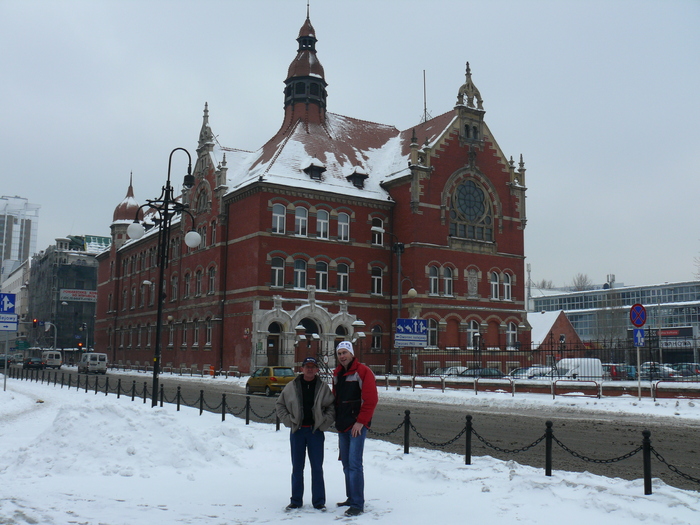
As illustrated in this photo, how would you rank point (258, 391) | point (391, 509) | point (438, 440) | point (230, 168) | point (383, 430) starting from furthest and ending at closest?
point (230, 168), point (258, 391), point (383, 430), point (438, 440), point (391, 509)

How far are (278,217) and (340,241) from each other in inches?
187

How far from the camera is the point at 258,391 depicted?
1236 inches

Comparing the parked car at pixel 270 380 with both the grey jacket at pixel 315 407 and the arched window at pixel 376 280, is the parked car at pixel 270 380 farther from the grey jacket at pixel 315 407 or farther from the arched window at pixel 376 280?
the grey jacket at pixel 315 407

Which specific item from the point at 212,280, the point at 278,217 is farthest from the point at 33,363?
the point at 278,217

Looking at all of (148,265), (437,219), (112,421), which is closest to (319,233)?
(437,219)

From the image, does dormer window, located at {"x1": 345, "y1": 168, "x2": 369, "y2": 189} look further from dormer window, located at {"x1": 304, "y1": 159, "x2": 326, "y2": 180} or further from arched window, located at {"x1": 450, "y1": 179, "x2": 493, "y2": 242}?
arched window, located at {"x1": 450, "y1": 179, "x2": 493, "y2": 242}

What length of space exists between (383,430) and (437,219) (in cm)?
3321

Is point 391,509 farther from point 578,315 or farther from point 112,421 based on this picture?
point 578,315

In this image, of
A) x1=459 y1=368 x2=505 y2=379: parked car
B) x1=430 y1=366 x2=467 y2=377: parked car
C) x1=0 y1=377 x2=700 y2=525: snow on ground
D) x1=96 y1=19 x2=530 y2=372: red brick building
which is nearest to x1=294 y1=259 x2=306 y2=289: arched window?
x1=96 y1=19 x2=530 y2=372: red brick building

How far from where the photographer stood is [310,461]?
8695 mm

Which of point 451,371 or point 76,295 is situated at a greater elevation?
point 76,295

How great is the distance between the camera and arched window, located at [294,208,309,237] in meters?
45.6

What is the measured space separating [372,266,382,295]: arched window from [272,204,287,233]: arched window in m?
7.71

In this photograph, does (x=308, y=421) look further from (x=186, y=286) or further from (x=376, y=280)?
(x=186, y=286)
